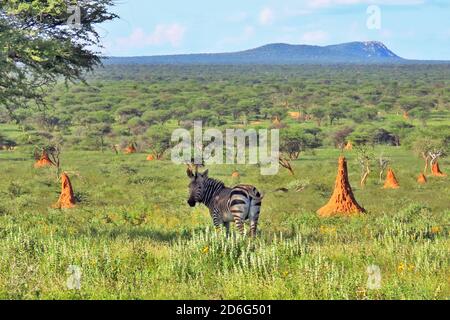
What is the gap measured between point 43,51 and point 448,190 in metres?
32.4

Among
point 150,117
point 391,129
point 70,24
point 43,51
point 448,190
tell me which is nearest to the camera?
point 43,51

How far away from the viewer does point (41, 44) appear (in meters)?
15.2

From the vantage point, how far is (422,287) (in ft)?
28.5

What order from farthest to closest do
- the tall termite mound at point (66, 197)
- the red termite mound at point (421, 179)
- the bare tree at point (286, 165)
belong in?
the bare tree at point (286, 165)
the red termite mound at point (421, 179)
the tall termite mound at point (66, 197)

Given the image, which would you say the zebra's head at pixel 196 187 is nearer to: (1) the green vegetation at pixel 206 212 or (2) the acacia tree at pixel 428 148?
(1) the green vegetation at pixel 206 212

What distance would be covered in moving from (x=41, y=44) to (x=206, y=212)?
11770 mm

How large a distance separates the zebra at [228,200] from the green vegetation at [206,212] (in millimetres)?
565

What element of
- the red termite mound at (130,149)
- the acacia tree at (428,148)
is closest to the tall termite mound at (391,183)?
the acacia tree at (428,148)

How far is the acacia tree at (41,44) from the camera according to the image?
15094 millimetres

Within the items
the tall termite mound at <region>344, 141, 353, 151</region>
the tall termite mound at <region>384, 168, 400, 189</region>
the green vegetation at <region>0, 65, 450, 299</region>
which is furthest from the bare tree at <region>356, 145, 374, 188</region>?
the tall termite mound at <region>344, 141, 353, 151</region>

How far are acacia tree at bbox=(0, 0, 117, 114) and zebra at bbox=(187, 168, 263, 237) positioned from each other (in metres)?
3.77
